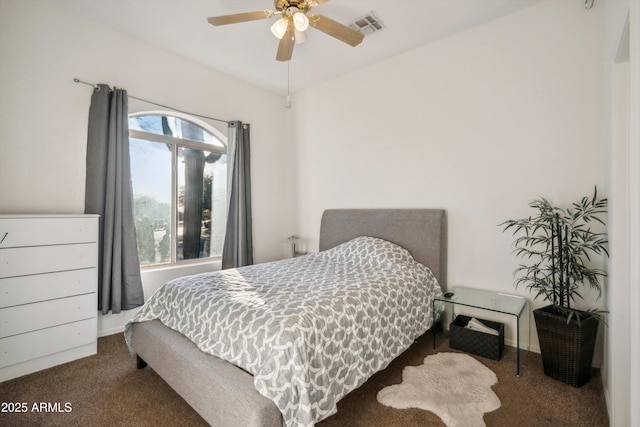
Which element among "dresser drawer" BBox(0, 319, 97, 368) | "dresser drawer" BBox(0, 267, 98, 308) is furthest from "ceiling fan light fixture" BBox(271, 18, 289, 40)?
"dresser drawer" BBox(0, 319, 97, 368)

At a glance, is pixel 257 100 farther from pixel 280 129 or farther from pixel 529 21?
pixel 529 21

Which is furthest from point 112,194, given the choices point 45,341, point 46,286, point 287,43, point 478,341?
point 478,341

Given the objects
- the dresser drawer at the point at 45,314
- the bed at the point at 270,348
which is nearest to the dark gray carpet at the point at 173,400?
the bed at the point at 270,348

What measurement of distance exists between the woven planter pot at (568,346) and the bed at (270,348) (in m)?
0.80

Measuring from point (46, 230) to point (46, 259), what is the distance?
21 cm

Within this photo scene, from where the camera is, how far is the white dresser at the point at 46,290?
78.3 inches

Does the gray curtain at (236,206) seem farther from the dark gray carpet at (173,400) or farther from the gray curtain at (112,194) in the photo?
the dark gray carpet at (173,400)

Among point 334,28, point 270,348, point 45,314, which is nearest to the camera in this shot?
point 270,348

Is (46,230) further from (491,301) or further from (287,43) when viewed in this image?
(491,301)

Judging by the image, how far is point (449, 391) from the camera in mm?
1836

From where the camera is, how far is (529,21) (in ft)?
7.81

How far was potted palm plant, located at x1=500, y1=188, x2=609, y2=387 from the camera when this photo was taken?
1.88 metres

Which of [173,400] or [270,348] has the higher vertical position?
[270,348]

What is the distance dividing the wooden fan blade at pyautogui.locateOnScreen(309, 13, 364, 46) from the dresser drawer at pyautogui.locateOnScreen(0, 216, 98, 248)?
2271 mm
